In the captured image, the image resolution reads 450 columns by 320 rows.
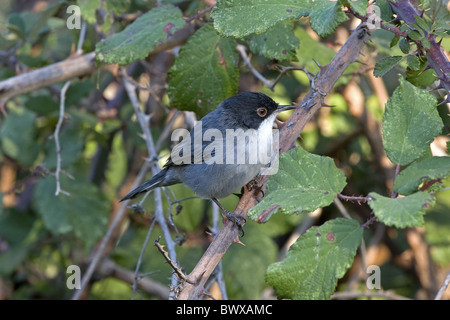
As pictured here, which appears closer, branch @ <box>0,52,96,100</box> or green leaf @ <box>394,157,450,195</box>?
green leaf @ <box>394,157,450,195</box>

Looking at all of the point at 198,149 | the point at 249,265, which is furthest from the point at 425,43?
the point at 249,265

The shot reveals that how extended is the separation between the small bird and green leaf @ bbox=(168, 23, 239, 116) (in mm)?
323

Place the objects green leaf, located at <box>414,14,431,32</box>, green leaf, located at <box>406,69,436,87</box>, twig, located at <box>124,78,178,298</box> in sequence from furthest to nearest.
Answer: twig, located at <box>124,78,178,298</box>, green leaf, located at <box>406,69,436,87</box>, green leaf, located at <box>414,14,431,32</box>

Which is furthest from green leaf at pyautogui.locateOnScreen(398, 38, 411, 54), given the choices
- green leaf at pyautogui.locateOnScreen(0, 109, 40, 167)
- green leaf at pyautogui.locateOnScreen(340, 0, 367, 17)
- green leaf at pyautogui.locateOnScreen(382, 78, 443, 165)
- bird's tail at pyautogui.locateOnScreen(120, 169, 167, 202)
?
green leaf at pyautogui.locateOnScreen(0, 109, 40, 167)

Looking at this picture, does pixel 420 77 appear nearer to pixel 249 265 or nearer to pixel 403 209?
pixel 403 209

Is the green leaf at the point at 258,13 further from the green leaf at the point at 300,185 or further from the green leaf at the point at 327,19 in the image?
the green leaf at the point at 300,185

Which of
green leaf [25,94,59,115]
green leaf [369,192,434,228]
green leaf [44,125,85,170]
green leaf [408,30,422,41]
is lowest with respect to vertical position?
green leaf [44,125,85,170]

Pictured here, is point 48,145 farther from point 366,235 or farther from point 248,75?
point 366,235

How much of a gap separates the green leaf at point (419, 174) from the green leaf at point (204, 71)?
1457 mm

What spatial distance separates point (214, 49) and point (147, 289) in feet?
6.56

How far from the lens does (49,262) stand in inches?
197

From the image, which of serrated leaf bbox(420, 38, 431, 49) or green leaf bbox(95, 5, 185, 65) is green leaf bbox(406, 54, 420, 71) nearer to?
serrated leaf bbox(420, 38, 431, 49)

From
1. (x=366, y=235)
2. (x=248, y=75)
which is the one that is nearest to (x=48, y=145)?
(x=248, y=75)

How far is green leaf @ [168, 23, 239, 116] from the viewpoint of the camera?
3.01 metres
